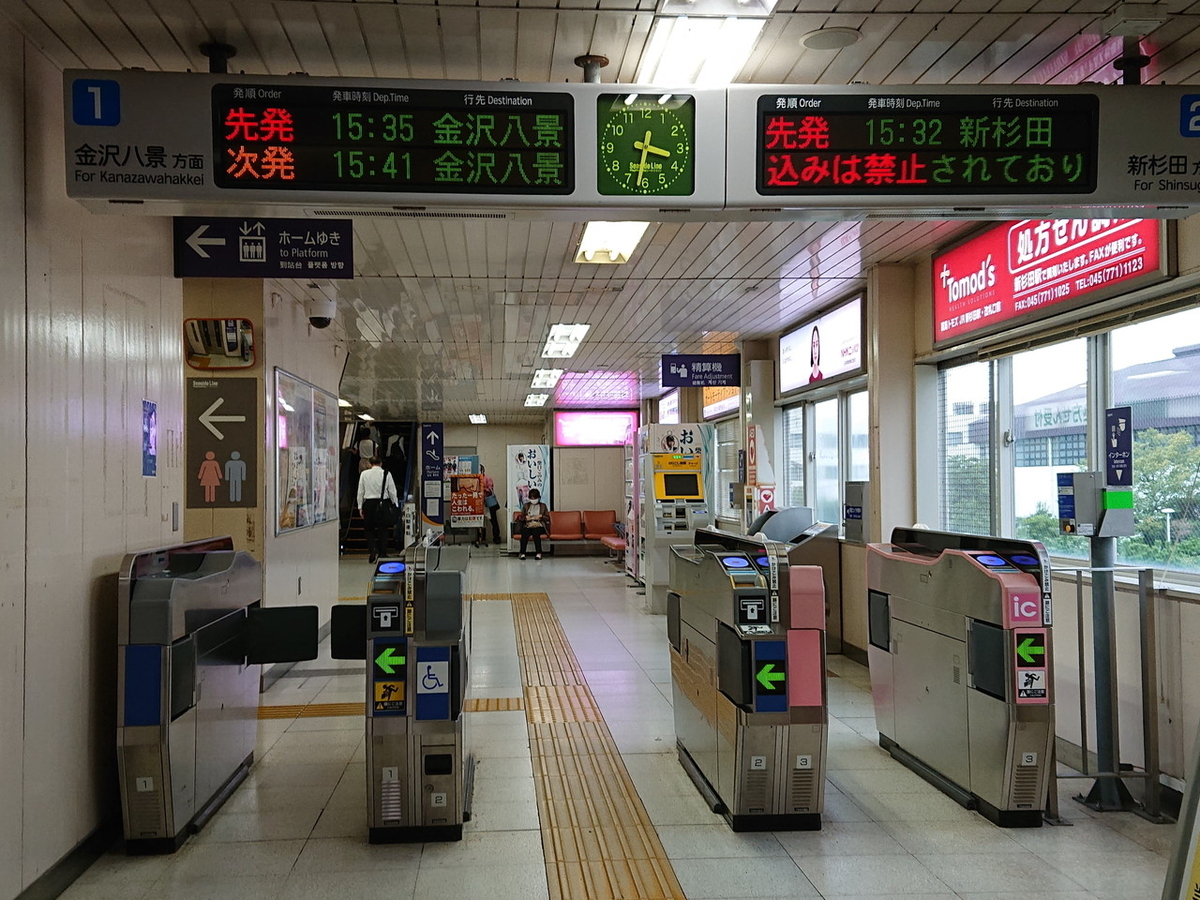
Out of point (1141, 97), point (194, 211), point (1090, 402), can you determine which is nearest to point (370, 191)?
point (194, 211)

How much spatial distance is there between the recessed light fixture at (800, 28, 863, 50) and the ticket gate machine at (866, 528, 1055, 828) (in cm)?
224

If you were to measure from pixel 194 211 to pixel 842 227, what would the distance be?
152 inches

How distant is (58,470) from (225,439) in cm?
305

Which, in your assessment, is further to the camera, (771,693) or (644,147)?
(771,693)

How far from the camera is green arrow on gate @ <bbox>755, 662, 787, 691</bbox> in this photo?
367cm

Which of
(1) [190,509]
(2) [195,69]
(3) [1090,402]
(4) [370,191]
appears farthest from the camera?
(1) [190,509]

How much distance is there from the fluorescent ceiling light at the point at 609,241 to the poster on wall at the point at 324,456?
334 centimetres

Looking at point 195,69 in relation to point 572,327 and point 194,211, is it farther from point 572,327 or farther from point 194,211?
point 572,327

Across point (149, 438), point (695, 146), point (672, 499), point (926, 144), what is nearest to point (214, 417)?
point (149, 438)

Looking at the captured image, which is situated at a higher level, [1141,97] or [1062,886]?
[1141,97]

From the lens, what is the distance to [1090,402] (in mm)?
4777

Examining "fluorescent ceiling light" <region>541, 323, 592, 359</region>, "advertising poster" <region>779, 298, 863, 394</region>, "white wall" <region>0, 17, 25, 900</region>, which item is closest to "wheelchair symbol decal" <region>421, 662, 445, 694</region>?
"white wall" <region>0, 17, 25, 900</region>

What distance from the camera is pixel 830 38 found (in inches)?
128

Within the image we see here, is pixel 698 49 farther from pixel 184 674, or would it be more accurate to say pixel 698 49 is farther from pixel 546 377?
pixel 546 377
